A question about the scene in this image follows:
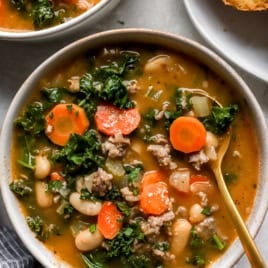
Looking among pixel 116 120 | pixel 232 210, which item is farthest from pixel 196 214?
pixel 116 120

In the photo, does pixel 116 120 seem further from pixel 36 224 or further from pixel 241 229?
pixel 241 229

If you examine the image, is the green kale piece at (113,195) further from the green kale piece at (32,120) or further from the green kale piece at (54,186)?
the green kale piece at (32,120)

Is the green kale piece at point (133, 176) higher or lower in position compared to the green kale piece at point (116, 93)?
lower

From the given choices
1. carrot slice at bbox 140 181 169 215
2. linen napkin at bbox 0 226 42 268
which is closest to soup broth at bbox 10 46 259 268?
carrot slice at bbox 140 181 169 215

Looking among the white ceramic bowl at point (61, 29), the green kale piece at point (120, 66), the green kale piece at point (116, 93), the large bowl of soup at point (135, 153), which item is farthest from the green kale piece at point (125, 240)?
the white ceramic bowl at point (61, 29)

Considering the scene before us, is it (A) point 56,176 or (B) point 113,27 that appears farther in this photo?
(B) point 113,27

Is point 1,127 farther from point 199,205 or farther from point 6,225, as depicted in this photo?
point 199,205

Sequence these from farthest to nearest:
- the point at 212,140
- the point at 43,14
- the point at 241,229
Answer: the point at 43,14, the point at 212,140, the point at 241,229

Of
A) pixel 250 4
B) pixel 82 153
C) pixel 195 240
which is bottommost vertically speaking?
pixel 195 240
